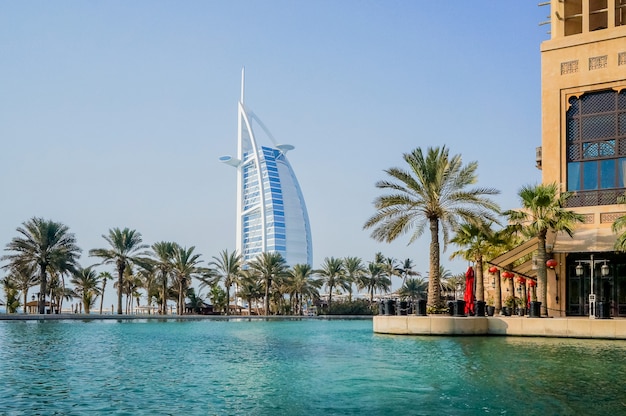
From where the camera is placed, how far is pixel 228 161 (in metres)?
168

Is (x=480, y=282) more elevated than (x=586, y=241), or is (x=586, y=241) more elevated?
(x=586, y=241)

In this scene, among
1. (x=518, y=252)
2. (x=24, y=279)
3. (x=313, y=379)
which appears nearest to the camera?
(x=313, y=379)

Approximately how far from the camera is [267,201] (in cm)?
15912

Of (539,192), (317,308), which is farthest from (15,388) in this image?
(317,308)

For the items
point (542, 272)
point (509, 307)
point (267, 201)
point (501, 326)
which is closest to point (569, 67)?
point (542, 272)

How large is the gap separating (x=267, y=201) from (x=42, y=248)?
350ft

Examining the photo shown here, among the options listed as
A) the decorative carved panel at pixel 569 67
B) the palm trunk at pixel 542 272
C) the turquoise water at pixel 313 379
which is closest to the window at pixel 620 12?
the decorative carved panel at pixel 569 67

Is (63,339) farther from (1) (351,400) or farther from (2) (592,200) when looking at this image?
(2) (592,200)

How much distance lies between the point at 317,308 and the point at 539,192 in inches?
1935

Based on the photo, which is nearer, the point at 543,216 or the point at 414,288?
the point at 543,216

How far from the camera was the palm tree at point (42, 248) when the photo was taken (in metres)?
52.7

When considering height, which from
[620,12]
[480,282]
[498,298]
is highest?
[620,12]

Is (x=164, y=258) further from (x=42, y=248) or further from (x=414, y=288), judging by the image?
(x=414, y=288)

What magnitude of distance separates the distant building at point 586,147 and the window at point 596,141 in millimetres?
39
